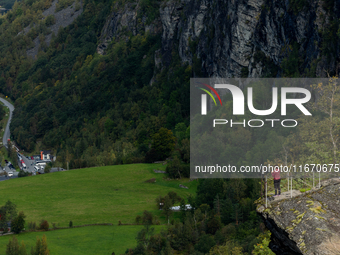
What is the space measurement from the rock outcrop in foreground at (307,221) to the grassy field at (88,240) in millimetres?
91354

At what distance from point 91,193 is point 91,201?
8751 mm

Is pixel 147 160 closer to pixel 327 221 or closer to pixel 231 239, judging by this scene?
pixel 231 239

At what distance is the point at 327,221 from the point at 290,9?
12376 cm

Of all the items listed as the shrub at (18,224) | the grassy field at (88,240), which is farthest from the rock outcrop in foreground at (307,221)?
the shrub at (18,224)

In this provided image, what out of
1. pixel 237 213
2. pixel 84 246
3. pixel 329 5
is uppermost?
pixel 329 5

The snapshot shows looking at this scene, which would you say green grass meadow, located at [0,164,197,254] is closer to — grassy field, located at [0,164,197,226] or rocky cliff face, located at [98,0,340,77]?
grassy field, located at [0,164,197,226]

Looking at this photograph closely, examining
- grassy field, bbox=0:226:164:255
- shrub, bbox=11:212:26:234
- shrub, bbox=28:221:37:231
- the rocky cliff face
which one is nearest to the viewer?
grassy field, bbox=0:226:164:255

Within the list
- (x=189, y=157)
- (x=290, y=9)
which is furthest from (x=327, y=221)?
(x=189, y=157)

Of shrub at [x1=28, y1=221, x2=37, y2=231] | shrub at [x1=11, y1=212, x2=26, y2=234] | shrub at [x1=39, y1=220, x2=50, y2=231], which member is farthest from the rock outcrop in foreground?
shrub at [x1=28, y1=221, x2=37, y2=231]

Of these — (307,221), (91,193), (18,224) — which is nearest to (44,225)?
(18,224)

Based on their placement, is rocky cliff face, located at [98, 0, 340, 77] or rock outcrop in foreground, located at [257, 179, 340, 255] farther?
rocky cliff face, located at [98, 0, 340, 77]

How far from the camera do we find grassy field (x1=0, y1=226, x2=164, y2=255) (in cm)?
11562

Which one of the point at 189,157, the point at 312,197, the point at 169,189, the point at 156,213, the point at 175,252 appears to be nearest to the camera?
the point at 312,197

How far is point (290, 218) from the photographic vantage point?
86.0ft
